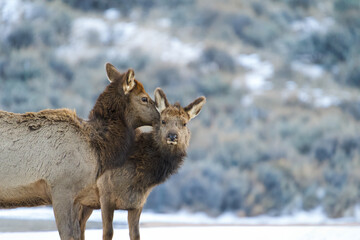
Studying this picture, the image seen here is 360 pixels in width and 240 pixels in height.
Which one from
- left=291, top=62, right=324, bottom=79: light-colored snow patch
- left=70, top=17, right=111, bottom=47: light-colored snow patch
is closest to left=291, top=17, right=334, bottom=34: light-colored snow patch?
left=291, top=62, right=324, bottom=79: light-colored snow patch

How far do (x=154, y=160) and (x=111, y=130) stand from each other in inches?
38.6

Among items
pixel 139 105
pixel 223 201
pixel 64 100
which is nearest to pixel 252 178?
pixel 223 201

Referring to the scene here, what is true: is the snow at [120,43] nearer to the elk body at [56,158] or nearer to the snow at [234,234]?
the snow at [234,234]

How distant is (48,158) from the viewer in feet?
19.8

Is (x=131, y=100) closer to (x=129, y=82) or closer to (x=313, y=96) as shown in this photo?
(x=129, y=82)

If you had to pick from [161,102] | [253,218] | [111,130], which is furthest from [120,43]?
[111,130]

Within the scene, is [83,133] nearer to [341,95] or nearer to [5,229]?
[5,229]

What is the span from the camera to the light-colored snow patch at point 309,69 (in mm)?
26422

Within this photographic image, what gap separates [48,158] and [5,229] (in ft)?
12.5

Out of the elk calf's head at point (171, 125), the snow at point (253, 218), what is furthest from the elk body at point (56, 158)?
the snow at point (253, 218)

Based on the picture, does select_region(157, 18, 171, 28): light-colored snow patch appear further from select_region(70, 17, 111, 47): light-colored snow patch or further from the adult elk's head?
the adult elk's head

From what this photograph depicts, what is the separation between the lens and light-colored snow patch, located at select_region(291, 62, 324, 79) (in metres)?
26.4

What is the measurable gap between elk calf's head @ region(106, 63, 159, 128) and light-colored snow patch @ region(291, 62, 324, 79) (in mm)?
19976

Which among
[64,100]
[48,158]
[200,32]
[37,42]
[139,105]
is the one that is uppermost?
[200,32]
